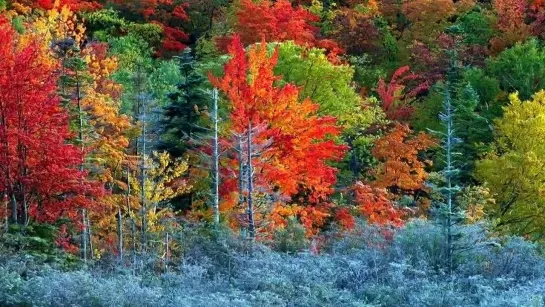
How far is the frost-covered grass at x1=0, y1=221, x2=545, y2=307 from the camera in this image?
10.1 m

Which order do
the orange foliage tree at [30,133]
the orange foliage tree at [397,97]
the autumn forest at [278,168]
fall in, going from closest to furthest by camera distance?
1. the autumn forest at [278,168]
2. the orange foliage tree at [30,133]
3. the orange foliage tree at [397,97]

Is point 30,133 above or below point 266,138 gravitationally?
above

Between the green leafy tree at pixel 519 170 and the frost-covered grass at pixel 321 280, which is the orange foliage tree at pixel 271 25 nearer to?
the green leafy tree at pixel 519 170

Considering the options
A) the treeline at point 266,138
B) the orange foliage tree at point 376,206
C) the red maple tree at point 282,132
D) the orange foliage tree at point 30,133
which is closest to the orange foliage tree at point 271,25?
the treeline at point 266,138

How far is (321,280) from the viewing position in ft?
38.3

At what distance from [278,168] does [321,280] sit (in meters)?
10.3

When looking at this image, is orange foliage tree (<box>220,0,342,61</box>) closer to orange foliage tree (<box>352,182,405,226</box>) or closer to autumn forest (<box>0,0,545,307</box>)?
autumn forest (<box>0,0,545,307</box>)

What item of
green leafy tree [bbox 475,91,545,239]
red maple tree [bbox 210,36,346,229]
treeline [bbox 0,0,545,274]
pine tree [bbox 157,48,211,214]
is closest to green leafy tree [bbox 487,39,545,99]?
treeline [bbox 0,0,545,274]

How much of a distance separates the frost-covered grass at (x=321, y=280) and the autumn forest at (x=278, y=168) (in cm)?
5

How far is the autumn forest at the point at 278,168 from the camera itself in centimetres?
1198

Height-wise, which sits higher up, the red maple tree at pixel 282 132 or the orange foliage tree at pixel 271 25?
the orange foliage tree at pixel 271 25

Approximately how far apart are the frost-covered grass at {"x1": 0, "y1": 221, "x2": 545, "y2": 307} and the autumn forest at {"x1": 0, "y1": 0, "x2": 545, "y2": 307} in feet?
0.17

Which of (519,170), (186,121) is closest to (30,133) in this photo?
(186,121)

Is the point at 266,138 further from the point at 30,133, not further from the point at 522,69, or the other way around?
the point at 522,69
